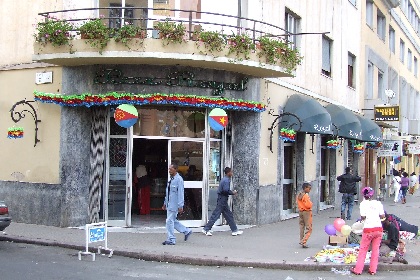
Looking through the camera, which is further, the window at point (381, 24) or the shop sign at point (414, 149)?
the shop sign at point (414, 149)

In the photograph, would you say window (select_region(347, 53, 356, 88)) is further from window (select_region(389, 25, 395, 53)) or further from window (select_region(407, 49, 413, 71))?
window (select_region(407, 49, 413, 71))

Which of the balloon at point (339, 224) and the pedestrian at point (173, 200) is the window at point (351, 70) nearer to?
the balloon at point (339, 224)

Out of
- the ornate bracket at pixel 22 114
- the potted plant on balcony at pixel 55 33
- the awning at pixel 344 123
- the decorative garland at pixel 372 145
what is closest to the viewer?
the potted plant on balcony at pixel 55 33

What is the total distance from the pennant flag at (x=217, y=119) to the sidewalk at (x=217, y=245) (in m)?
2.74

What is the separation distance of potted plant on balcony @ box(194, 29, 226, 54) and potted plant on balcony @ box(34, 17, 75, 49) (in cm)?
301

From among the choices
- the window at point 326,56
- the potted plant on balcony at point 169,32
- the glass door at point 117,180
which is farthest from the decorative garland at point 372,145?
the potted plant on balcony at point 169,32

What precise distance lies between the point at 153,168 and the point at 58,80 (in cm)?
357

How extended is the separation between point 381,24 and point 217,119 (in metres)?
21.0

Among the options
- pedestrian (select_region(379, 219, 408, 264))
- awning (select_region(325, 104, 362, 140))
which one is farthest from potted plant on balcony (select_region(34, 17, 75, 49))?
awning (select_region(325, 104, 362, 140))

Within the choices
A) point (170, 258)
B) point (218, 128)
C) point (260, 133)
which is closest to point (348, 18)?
point (260, 133)

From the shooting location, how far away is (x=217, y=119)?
47.8ft

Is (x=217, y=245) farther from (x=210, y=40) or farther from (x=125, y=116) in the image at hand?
(x=210, y=40)

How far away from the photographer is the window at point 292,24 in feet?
62.3

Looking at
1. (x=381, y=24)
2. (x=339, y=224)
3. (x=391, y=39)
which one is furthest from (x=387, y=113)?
(x=339, y=224)
